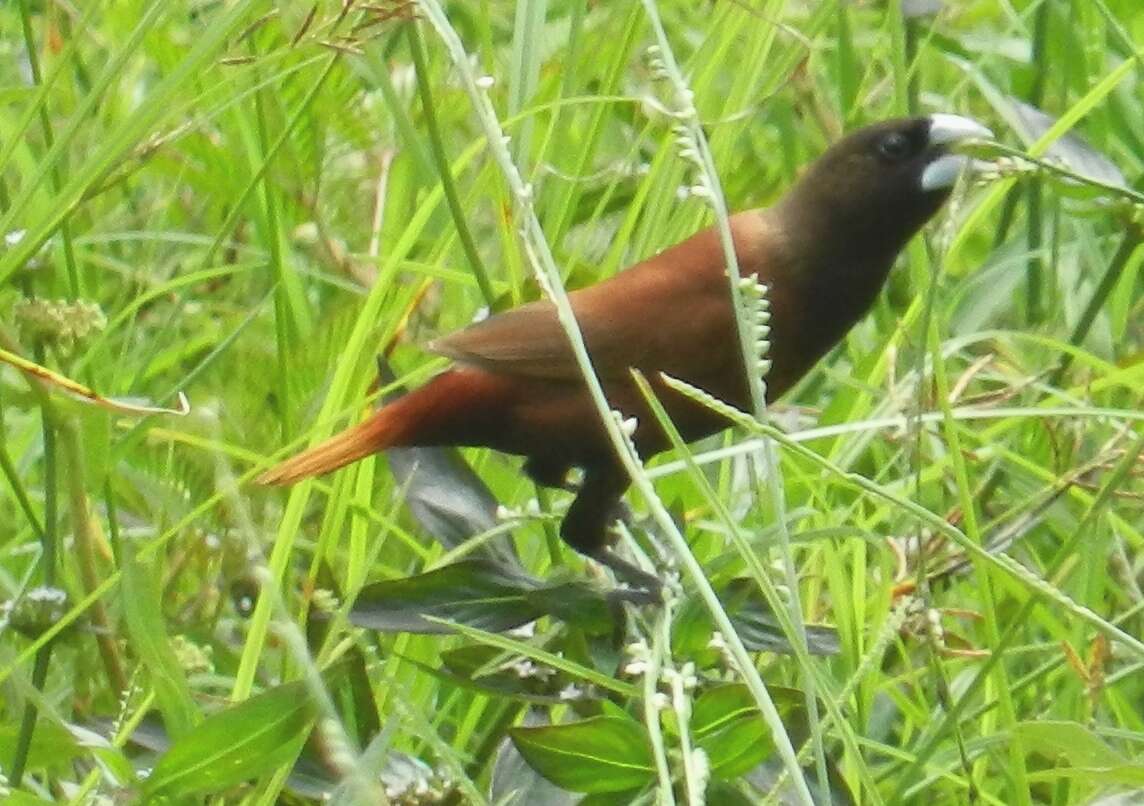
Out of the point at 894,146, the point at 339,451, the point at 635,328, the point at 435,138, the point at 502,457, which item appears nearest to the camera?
the point at 435,138

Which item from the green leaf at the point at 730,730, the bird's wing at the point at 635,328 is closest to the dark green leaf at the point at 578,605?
the green leaf at the point at 730,730

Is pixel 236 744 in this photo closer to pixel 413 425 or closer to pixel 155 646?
pixel 155 646

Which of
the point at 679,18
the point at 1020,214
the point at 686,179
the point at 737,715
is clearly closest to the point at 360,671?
the point at 737,715

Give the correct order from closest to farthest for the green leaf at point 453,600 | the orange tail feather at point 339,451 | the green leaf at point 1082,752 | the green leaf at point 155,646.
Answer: the green leaf at point 1082,752, the green leaf at point 155,646, the green leaf at point 453,600, the orange tail feather at point 339,451

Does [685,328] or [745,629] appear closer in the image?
[745,629]

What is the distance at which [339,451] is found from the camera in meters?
1.58

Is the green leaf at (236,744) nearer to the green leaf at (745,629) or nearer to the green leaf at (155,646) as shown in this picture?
the green leaf at (155,646)

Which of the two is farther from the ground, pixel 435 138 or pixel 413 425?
pixel 435 138

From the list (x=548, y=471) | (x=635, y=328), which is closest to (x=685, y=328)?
(x=635, y=328)

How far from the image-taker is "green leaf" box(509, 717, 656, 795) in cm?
103

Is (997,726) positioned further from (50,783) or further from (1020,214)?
(1020,214)

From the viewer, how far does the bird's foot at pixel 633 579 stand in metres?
1.35

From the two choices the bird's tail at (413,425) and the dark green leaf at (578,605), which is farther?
the bird's tail at (413,425)

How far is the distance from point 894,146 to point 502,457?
0.54 meters
